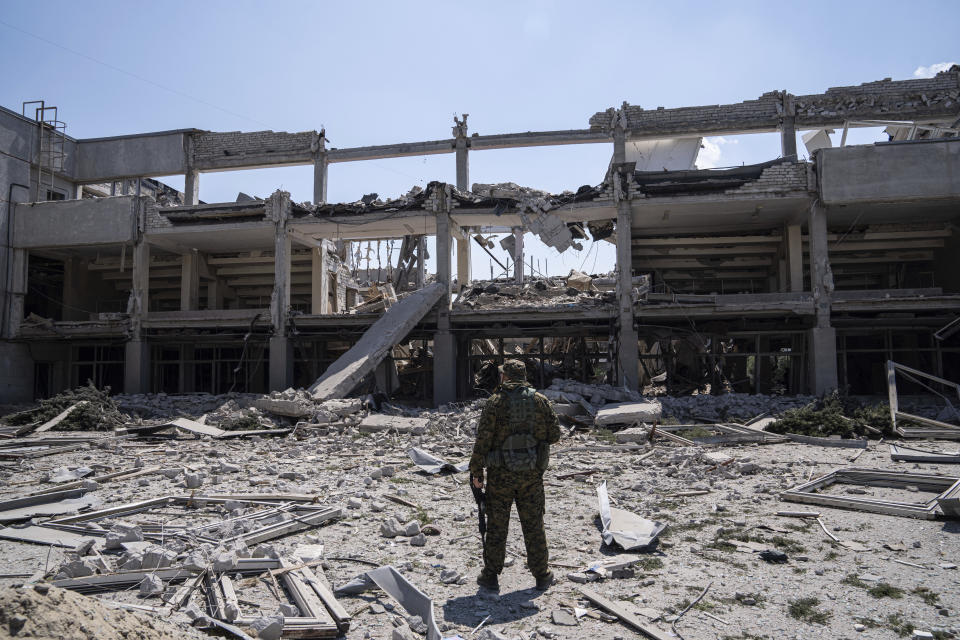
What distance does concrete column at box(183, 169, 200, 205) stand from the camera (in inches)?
867

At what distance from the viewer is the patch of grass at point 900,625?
3.45m

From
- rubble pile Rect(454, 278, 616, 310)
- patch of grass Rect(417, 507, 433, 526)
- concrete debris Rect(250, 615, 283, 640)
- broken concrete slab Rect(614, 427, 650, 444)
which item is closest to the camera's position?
concrete debris Rect(250, 615, 283, 640)

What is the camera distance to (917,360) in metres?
18.4

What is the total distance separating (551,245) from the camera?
58.5ft

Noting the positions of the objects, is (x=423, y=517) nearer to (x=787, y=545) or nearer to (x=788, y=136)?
(x=787, y=545)

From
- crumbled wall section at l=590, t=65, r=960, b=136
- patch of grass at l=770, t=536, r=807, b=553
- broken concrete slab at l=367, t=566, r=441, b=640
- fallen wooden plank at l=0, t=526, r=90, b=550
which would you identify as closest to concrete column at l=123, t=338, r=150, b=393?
fallen wooden plank at l=0, t=526, r=90, b=550

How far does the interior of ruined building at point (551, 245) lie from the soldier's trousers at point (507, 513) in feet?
38.7

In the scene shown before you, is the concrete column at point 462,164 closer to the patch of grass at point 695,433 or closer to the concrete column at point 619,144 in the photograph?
the concrete column at point 619,144

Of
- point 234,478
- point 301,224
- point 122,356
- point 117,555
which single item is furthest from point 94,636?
point 122,356

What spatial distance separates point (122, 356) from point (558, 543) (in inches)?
882

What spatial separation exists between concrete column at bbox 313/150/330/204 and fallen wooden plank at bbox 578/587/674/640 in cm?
1935

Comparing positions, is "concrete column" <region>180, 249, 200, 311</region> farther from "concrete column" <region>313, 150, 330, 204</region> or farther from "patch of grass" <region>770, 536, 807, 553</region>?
"patch of grass" <region>770, 536, 807, 553</region>

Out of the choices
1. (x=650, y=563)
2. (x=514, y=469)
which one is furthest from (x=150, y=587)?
(x=650, y=563)

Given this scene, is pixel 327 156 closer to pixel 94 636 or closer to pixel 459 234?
pixel 459 234
